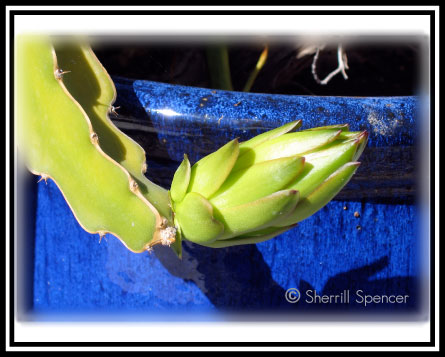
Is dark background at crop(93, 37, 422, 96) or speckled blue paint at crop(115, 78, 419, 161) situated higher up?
dark background at crop(93, 37, 422, 96)

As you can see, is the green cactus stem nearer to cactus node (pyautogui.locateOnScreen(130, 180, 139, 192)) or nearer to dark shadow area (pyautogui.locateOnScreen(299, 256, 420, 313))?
cactus node (pyautogui.locateOnScreen(130, 180, 139, 192))

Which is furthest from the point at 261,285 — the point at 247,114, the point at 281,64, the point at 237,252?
the point at 281,64

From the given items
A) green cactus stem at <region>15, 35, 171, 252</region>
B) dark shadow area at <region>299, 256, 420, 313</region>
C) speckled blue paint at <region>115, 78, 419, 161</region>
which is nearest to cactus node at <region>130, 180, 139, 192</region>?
green cactus stem at <region>15, 35, 171, 252</region>

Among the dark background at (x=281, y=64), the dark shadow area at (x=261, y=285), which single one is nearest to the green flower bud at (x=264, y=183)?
the dark shadow area at (x=261, y=285)

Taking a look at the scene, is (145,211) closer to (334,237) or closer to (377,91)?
(334,237)

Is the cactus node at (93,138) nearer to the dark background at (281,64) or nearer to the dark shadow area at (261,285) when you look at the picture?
the dark shadow area at (261,285)

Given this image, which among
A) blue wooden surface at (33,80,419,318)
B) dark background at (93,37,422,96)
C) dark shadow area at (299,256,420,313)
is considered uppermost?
dark background at (93,37,422,96)

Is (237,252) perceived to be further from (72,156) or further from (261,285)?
(72,156)
